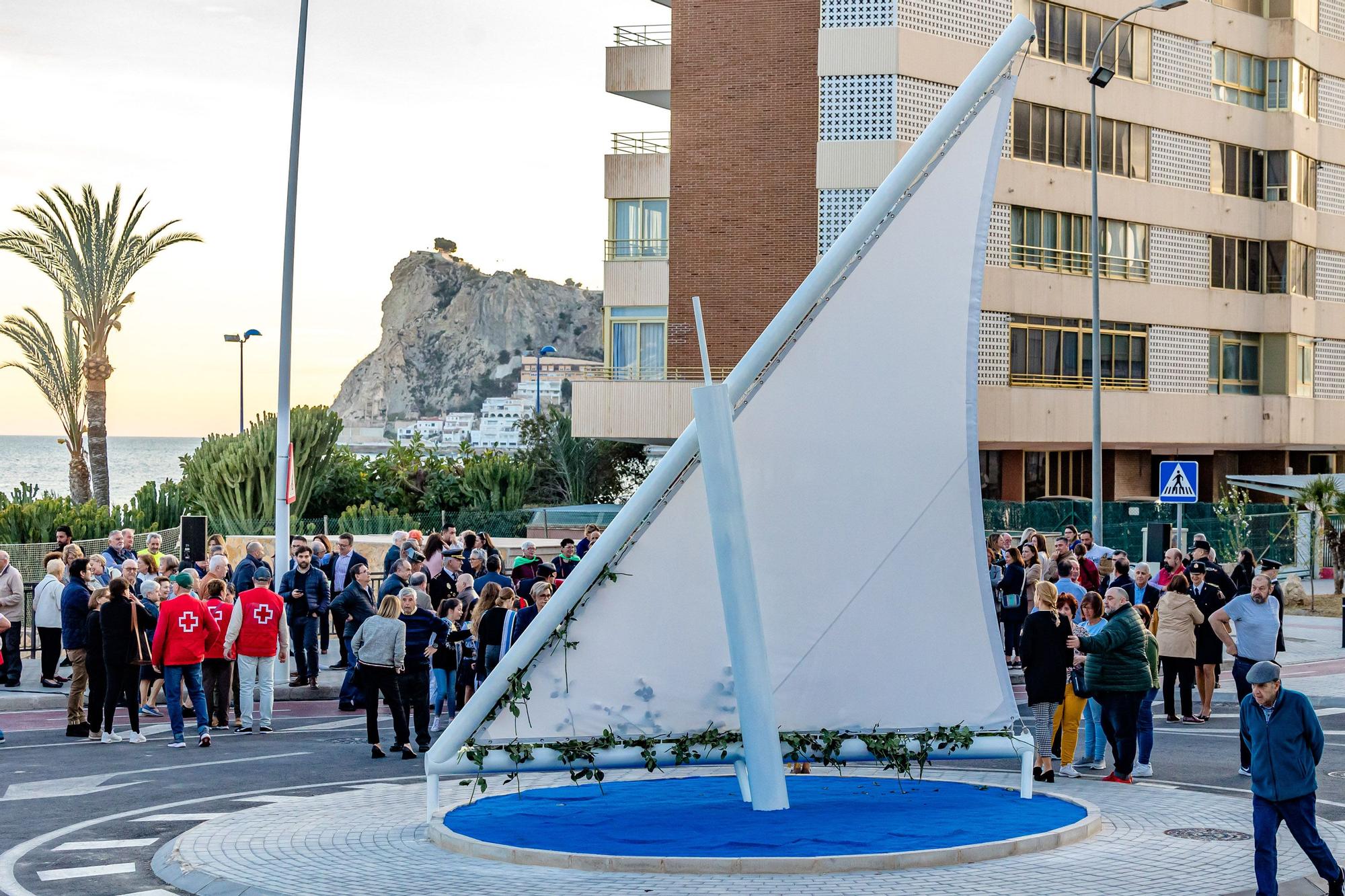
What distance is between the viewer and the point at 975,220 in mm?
12156

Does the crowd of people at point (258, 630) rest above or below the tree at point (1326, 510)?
below

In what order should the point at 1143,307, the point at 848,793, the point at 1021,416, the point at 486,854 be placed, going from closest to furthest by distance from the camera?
the point at 486,854, the point at 848,793, the point at 1021,416, the point at 1143,307

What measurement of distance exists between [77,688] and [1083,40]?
123ft

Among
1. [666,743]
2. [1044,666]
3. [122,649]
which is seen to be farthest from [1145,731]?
[122,649]

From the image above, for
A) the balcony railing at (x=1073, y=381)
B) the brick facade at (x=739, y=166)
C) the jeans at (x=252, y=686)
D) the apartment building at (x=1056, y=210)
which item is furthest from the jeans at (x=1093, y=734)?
the balcony railing at (x=1073, y=381)

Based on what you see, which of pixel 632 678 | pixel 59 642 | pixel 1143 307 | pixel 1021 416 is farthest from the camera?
pixel 1143 307

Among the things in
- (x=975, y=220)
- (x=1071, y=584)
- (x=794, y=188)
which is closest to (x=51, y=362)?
(x=794, y=188)

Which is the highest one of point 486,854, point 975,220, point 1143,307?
point 1143,307

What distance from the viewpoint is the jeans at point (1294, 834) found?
9.00 m

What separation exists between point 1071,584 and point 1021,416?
28.2m

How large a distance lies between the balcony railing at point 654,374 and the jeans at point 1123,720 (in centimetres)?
2909

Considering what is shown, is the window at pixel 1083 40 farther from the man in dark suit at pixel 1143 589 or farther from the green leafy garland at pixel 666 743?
the green leafy garland at pixel 666 743

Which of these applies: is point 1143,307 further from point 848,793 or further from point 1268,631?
point 848,793

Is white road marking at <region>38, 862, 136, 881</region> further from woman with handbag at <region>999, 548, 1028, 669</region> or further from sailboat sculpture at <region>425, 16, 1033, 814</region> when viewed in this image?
woman with handbag at <region>999, 548, 1028, 669</region>
